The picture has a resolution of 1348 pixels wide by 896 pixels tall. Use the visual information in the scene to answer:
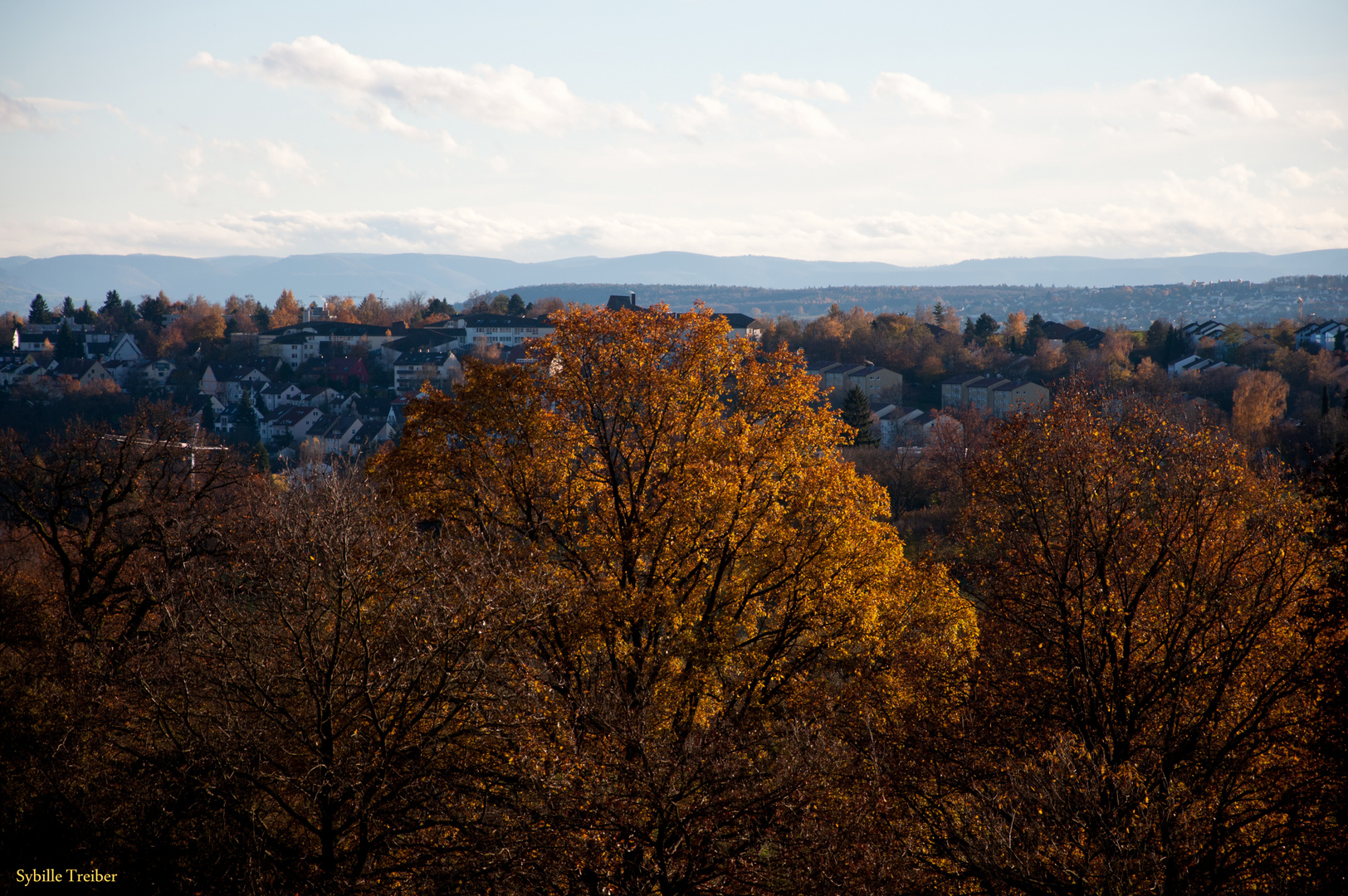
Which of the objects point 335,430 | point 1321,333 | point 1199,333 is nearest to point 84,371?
point 335,430

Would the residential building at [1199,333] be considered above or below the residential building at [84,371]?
above

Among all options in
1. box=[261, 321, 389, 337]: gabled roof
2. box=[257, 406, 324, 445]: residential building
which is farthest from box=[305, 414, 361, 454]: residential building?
box=[261, 321, 389, 337]: gabled roof

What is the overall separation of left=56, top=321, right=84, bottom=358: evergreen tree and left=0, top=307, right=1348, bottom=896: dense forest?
497 feet

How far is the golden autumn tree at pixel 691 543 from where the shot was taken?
624 inches

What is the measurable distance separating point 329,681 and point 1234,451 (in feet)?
52.3

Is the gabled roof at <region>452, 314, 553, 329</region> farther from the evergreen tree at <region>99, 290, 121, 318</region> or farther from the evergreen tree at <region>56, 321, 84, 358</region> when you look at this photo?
the evergreen tree at <region>99, 290, 121, 318</region>

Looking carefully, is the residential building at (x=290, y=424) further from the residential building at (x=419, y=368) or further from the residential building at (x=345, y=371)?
the residential building at (x=345, y=371)

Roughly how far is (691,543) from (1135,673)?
7.30 m

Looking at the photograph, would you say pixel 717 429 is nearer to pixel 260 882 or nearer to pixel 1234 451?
pixel 1234 451

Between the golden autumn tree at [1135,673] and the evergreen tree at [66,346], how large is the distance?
165470 millimetres

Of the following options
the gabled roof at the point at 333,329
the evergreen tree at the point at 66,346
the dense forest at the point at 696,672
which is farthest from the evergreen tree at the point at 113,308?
the dense forest at the point at 696,672

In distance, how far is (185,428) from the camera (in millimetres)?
28578

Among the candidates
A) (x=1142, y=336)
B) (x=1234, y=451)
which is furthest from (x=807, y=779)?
(x=1142, y=336)

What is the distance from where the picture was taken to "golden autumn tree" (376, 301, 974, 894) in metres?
15.9
